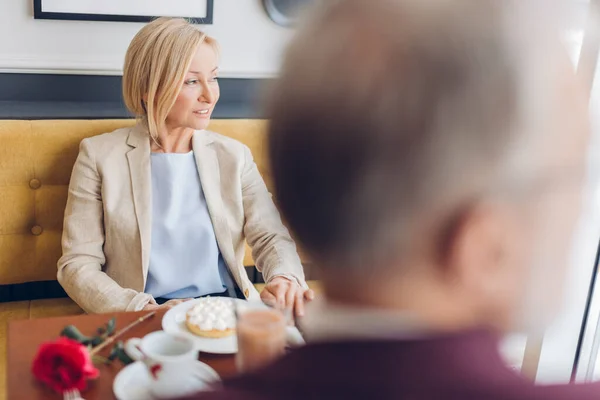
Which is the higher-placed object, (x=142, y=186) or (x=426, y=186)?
(x=426, y=186)

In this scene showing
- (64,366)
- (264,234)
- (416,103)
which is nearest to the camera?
(416,103)

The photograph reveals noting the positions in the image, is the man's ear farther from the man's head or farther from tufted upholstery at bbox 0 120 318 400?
tufted upholstery at bbox 0 120 318 400

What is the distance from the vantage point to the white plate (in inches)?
46.8

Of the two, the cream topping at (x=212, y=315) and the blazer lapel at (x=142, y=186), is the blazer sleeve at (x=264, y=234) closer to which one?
the blazer lapel at (x=142, y=186)

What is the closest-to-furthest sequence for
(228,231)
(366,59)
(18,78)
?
(366,59)
(228,231)
(18,78)

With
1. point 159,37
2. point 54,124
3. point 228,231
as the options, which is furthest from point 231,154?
point 54,124

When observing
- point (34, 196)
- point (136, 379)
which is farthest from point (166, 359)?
point (34, 196)

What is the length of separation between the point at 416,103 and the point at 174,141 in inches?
58.8

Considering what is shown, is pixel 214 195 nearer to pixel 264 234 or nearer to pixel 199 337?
pixel 264 234

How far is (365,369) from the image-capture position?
49 centimetres

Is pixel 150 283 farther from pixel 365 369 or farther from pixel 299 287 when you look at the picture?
pixel 365 369

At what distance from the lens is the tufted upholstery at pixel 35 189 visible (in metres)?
1.85

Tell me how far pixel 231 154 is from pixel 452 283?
1.45 m

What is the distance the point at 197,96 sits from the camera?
Result: 5.87 ft
